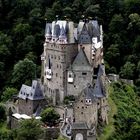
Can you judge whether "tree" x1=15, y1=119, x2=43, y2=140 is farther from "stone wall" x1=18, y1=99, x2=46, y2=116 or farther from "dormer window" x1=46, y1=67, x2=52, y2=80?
"dormer window" x1=46, y1=67, x2=52, y2=80

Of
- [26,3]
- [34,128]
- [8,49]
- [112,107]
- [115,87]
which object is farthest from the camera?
[26,3]

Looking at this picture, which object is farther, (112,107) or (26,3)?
(26,3)

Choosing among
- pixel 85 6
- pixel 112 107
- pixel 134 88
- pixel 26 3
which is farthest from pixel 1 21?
pixel 112 107

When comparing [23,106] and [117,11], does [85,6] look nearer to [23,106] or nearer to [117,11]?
[117,11]

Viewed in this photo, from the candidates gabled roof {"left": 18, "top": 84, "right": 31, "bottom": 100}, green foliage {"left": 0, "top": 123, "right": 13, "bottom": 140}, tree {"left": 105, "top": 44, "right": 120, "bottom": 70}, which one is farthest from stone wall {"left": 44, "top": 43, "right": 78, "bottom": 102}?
tree {"left": 105, "top": 44, "right": 120, "bottom": 70}

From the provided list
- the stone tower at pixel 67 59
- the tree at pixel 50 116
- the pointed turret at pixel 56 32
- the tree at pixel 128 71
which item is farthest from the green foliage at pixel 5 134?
the tree at pixel 128 71

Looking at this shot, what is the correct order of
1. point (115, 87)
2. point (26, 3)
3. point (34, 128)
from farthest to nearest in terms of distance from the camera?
1. point (26, 3)
2. point (115, 87)
3. point (34, 128)

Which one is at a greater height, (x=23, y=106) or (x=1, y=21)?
(x=1, y=21)
